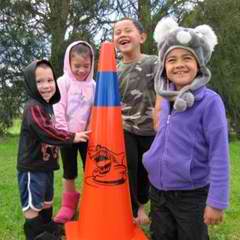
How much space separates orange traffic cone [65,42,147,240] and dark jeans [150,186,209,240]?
62 centimetres

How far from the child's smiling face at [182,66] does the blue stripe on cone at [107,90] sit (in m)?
0.82

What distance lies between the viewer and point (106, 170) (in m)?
3.86

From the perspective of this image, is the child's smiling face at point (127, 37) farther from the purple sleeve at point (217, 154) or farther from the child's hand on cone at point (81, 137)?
the purple sleeve at point (217, 154)

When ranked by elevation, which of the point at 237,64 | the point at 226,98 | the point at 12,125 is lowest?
the point at 12,125

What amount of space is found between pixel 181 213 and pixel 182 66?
0.92 metres

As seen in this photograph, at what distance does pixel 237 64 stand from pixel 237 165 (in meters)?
7.27

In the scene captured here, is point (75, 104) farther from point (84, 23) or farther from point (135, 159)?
point (84, 23)

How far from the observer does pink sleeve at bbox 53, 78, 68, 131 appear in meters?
4.23

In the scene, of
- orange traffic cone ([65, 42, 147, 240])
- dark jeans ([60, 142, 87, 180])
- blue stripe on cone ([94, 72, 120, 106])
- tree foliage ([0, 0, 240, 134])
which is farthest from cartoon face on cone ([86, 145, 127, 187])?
tree foliage ([0, 0, 240, 134])

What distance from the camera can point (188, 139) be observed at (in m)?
3.09

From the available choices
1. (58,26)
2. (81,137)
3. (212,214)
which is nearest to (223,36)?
(58,26)

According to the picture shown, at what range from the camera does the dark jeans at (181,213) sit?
10.4 ft

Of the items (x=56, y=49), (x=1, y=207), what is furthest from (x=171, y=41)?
(x=56, y=49)

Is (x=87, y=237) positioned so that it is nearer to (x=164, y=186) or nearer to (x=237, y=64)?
(x=164, y=186)
